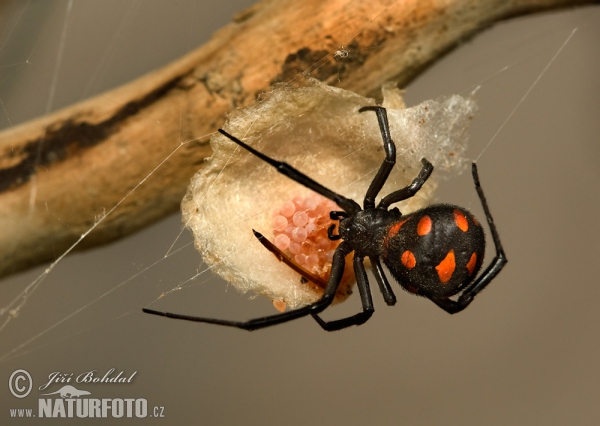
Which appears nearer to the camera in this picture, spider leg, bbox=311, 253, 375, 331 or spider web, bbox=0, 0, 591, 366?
spider leg, bbox=311, 253, 375, 331

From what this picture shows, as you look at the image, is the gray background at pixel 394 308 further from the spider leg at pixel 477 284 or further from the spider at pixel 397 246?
the spider leg at pixel 477 284

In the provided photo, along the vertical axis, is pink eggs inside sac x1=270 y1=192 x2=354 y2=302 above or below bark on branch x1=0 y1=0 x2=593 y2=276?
below

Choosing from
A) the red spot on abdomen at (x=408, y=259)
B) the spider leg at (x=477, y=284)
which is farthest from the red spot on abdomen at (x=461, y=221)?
the spider leg at (x=477, y=284)

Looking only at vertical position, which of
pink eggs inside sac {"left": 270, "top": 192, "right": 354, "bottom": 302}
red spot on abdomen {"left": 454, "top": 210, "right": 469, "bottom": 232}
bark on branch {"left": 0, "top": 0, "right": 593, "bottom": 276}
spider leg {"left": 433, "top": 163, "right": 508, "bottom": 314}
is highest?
bark on branch {"left": 0, "top": 0, "right": 593, "bottom": 276}

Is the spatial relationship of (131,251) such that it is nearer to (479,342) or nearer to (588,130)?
(479,342)

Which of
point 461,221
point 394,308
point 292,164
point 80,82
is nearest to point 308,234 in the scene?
point 292,164

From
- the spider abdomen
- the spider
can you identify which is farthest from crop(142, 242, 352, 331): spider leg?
the spider abdomen

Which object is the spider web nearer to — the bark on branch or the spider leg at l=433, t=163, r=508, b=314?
the bark on branch
